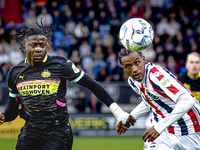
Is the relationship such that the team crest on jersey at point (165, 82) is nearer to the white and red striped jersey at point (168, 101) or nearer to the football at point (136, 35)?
the white and red striped jersey at point (168, 101)

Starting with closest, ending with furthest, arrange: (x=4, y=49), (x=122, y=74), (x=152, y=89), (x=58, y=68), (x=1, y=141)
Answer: (x=152, y=89) < (x=58, y=68) < (x=1, y=141) < (x=122, y=74) < (x=4, y=49)

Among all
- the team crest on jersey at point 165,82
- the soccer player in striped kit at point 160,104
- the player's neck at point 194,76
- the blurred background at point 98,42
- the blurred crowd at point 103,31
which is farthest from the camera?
the blurred crowd at point 103,31

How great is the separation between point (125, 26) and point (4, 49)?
9.96 m

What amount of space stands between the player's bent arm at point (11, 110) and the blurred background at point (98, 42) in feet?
20.0

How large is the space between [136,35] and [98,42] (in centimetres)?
914

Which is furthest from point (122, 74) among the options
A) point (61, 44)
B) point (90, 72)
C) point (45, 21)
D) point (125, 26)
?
point (125, 26)

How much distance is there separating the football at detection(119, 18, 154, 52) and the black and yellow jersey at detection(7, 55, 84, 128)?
0.80 metres

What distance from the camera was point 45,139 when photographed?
13.7ft

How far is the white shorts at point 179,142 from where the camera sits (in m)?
4.24

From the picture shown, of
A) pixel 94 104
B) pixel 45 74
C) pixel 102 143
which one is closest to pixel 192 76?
pixel 45 74

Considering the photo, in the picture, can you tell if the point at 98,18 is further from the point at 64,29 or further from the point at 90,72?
the point at 90,72

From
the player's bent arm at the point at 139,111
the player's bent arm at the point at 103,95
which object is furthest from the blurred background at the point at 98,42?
the player's bent arm at the point at 103,95

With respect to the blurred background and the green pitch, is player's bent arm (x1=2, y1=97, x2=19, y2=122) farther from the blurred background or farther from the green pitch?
the blurred background

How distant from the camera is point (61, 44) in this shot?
1384 cm
